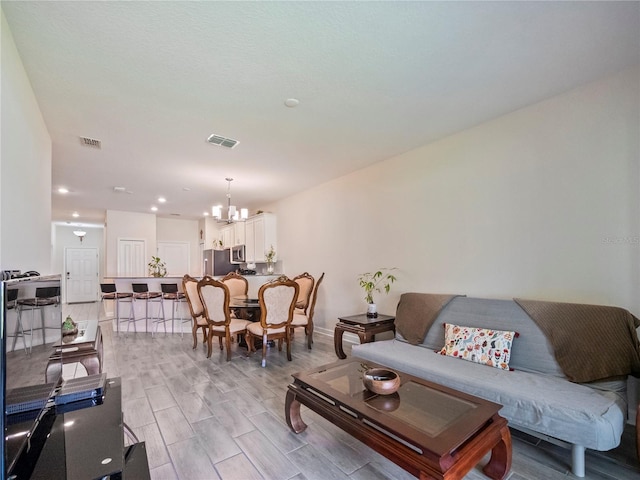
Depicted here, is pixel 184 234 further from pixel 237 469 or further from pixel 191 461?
pixel 237 469

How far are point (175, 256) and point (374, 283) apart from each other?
24.3ft

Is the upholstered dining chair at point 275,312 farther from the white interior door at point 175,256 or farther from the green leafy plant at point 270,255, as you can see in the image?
the white interior door at point 175,256

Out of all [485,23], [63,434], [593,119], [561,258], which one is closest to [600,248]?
[561,258]

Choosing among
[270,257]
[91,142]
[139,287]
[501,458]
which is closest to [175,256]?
[139,287]

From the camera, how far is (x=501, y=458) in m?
1.78

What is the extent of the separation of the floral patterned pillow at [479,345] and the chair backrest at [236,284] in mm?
4013

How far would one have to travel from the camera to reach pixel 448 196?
355 cm

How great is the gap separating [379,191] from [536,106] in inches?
81.2

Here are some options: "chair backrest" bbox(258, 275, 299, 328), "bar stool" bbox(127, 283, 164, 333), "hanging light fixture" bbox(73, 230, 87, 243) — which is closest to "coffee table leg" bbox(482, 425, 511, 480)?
"chair backrest" bbox(258, 275, 299, 328)

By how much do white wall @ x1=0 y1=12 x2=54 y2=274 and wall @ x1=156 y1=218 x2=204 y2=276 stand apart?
21.7 ft

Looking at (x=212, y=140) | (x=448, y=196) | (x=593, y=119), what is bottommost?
(x=448, y=196)

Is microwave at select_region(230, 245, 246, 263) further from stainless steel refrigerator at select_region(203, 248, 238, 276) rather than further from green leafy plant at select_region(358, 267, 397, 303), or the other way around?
green leafy plant at select_region(358, 267, 397, 303)

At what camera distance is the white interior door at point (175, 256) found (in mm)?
9203

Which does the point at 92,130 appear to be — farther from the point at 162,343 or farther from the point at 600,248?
the point at 600,248
